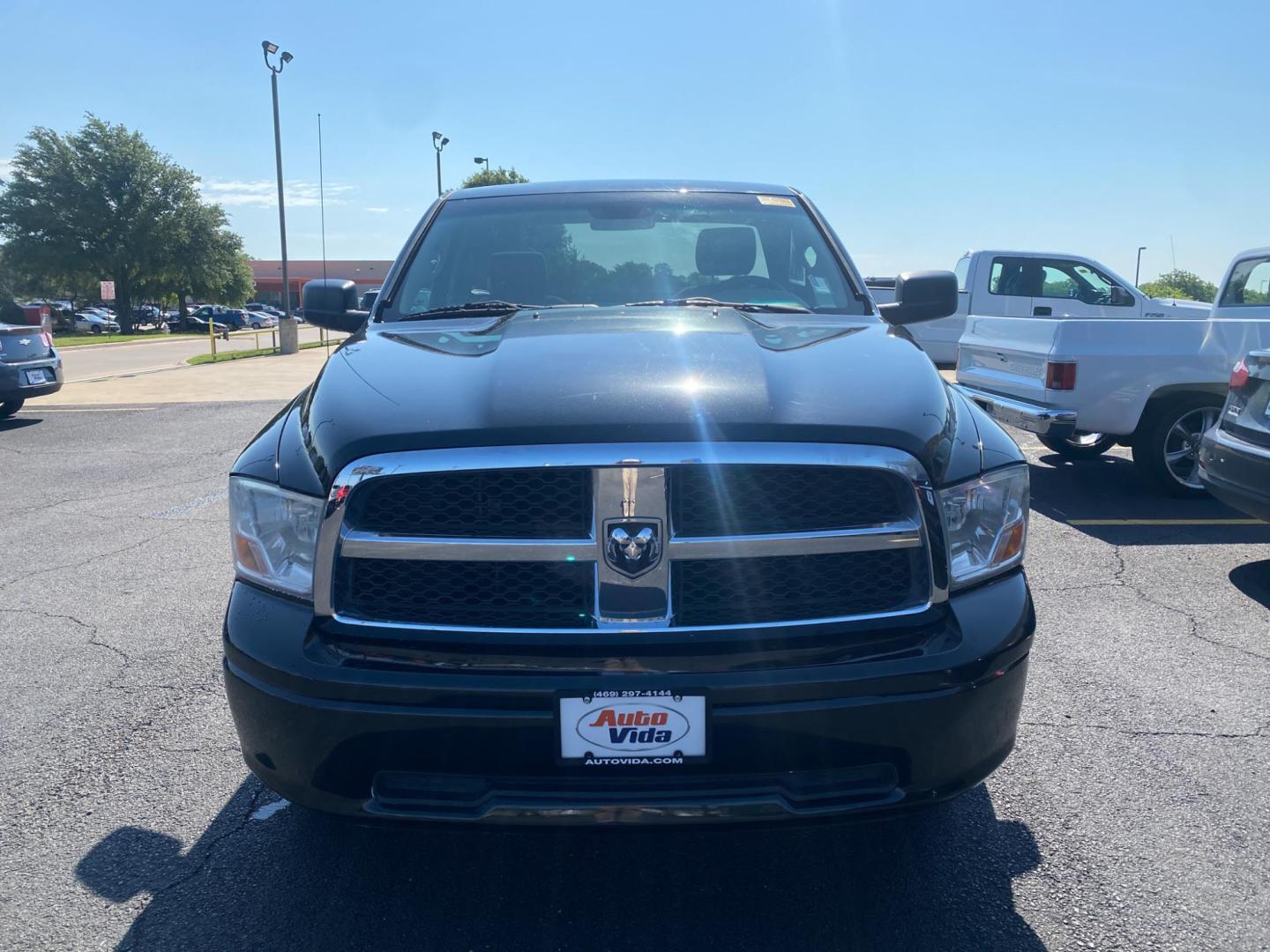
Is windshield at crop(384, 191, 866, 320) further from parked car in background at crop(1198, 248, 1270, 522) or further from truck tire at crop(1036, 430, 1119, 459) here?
truck tire at crop(1036, 430, 1119, 459)

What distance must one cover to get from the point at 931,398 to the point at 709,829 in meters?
1.12

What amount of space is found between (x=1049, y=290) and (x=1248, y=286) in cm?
531

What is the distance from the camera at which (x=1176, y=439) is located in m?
7.38

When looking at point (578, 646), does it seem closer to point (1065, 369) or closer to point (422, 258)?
point (422, 258)

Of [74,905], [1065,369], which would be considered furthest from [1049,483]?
[74,905]

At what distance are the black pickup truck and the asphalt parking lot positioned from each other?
19 centimetres

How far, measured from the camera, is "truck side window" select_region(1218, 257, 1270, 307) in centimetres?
838

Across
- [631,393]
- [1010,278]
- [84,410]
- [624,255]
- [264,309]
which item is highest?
[1010,278]

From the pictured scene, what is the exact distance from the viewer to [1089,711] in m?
3.62

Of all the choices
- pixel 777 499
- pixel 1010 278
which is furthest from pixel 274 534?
pixel 1010 278

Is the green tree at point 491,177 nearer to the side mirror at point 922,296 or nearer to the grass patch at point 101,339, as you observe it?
the grass patch at point 101,339

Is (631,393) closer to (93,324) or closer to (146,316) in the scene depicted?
(93,324)

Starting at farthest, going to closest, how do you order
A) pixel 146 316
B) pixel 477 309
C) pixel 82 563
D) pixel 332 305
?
pixel 146 316 → pixel 82 563 → pixel 332 305 → pixel 477 309

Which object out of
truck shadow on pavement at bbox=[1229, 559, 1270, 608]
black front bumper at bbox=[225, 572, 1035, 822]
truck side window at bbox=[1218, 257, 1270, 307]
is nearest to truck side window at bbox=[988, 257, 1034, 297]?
truck side window at bbox=[1218, 257, 1270, 307]
